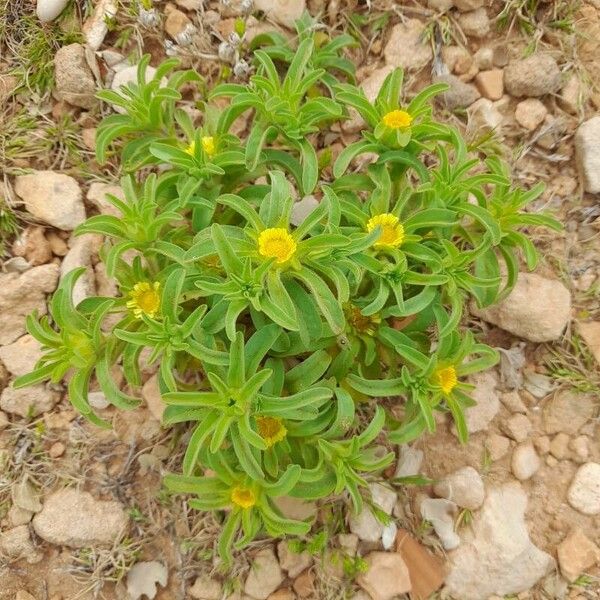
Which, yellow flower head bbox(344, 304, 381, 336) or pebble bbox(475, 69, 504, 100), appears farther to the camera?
pebble bbox(475, 69, 504, 100)

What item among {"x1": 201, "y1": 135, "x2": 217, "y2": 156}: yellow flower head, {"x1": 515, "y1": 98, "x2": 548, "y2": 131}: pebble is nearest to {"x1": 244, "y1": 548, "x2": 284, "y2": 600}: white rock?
{"x1": 201, "y1": 135, "x2": 217, "y2": 156}: yellow flower head

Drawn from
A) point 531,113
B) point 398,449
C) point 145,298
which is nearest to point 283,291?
point 145,298

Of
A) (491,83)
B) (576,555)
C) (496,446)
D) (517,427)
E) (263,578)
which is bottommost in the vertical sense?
(263,578)

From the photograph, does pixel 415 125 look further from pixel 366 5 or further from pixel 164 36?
pixel 164 36

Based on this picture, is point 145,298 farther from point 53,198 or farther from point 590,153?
point 590,153

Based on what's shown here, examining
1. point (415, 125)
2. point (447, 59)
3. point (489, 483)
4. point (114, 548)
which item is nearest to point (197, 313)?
point (415, 125)

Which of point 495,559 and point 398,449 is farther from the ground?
point 398,449

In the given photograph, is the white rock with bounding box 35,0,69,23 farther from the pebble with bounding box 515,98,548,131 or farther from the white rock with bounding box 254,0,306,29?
the pebble with bounding box 515,98,548,131
